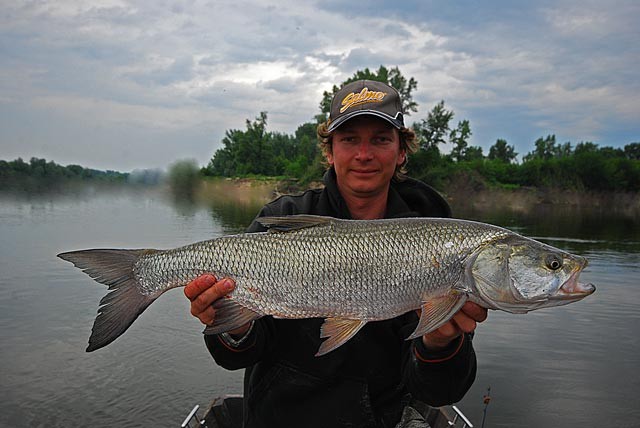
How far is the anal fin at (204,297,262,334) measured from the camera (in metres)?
2.77

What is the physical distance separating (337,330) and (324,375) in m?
0.57

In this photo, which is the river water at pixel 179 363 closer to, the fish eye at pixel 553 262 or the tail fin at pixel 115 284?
the tail fin at pixel 115 284

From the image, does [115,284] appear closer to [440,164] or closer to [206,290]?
[206,290]

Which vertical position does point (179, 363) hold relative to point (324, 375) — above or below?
below

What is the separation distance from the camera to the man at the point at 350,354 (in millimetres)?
3006

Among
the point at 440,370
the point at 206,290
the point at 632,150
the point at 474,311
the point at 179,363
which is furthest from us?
the point at 632,150

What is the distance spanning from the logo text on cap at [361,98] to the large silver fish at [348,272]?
866mm

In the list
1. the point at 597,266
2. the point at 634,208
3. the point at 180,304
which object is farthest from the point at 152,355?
the point at 634,208

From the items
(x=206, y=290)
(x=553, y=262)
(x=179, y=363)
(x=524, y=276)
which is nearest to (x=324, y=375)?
(x=206, y=290)

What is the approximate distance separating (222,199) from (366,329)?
135ft

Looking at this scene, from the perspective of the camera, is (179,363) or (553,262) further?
(179,363)

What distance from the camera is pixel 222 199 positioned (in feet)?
142

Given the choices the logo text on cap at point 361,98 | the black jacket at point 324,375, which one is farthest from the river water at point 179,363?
the logo text on cap at point 361,98

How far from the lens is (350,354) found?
315 cm
